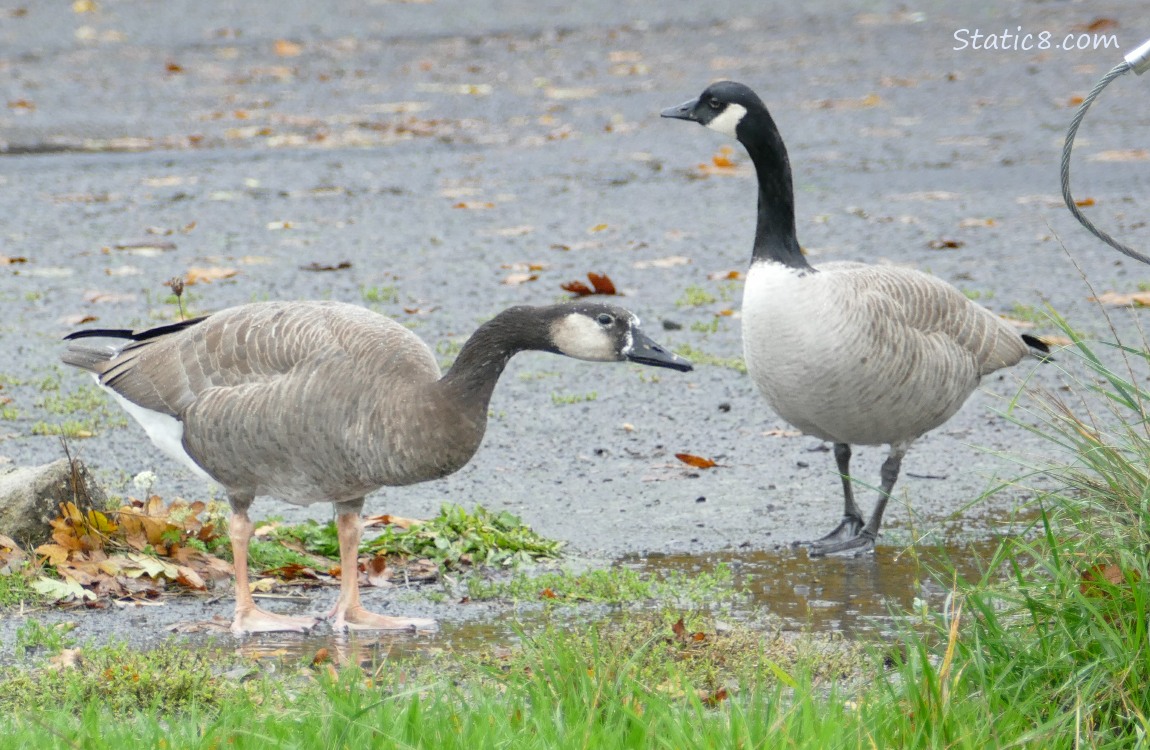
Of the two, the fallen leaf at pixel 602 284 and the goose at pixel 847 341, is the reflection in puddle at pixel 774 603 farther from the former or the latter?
the fallen leaf at pixel 602 284

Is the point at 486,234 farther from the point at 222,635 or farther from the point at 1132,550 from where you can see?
the point at 1132,550

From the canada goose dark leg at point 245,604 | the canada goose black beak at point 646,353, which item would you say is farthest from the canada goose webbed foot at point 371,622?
the canada goose black beak at point 646,353

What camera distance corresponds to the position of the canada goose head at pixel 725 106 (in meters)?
5.77

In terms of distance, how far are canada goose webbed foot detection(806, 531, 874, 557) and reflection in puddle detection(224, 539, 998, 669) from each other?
0.13ft

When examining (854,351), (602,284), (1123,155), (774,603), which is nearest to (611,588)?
(774,603)

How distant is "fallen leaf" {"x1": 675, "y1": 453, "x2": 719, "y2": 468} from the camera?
250 inches

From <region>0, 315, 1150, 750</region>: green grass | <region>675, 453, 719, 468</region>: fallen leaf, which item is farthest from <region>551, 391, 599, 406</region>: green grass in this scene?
<region>0, 315, 1150, 750</region>: green grass

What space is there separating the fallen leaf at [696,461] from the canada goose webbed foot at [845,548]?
1037mm

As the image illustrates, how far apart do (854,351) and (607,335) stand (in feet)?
4.01

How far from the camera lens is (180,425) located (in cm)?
488

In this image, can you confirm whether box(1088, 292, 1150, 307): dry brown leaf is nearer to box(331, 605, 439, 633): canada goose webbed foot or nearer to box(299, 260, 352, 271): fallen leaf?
box(299, 260, 352, 271): fallen leaf

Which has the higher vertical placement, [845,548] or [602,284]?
[602,284]

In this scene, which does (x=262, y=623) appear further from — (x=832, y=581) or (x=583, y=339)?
(x=832, y=581)

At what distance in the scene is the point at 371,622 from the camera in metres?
4.56
